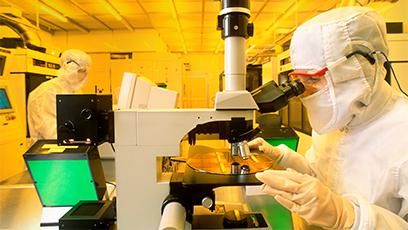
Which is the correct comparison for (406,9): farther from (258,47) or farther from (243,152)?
(258,47)

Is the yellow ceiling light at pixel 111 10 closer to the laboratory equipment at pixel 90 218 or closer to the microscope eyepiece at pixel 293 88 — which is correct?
the laboratory equipment at pixel 90 218

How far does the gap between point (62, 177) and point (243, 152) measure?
0.75 meters

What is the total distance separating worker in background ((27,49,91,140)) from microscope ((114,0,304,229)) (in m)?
1.74

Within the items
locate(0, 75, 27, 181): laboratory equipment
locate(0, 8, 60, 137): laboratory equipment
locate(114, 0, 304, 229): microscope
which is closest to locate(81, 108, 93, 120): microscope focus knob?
locate(114, 0, 304, 229): microscope

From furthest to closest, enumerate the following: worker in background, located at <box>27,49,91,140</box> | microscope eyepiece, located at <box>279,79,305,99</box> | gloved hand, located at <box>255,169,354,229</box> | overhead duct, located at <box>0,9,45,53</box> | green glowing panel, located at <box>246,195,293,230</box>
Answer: overhead duct, located at <box>0,9,45,53</box>
worker in background, located at <box>27,49,91,140</box>
green glowing panel, located at <box>246,195,293,230</box>
microscope eyepiece, located at <box>279,79,305,99</box>
gloved hand, located at <box>255,169,354,229</box>

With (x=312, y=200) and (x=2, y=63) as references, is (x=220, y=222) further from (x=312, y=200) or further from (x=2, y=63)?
(x=2, y=63)

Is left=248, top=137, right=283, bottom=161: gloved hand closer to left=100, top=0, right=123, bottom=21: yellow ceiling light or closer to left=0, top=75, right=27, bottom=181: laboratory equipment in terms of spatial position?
left=0, top=75, right=27, bottom=181: laboratory equipment

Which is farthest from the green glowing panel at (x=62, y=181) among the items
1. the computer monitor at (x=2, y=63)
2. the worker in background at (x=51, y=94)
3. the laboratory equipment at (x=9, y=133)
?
the computer monitor at (x=2, y=63)

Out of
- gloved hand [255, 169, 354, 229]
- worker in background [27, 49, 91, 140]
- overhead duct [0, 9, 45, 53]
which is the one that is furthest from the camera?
overhead duct [0, 9, 45, 53]

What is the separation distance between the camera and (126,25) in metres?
5.31

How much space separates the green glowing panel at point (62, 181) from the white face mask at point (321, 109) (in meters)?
0.83

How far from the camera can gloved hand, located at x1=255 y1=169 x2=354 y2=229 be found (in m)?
0.68

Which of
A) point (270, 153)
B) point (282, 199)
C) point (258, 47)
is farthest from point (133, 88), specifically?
point (258, 47)

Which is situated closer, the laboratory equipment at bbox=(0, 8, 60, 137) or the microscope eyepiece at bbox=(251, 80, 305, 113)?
the microscope eyepiece at bbox=(251, 80, 305, 113)
